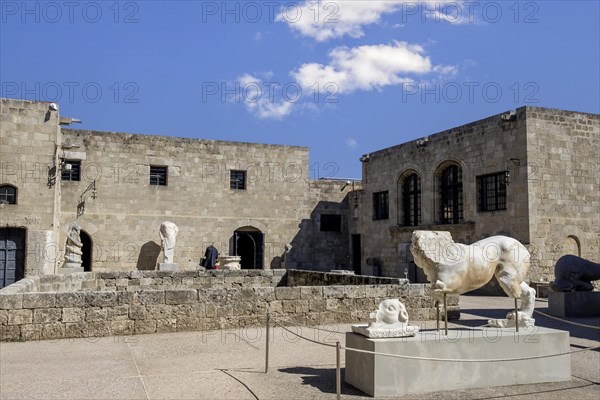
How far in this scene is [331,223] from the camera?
84.9ft

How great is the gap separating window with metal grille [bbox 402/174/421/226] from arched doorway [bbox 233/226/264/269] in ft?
21.3

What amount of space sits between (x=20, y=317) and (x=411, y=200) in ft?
53.8

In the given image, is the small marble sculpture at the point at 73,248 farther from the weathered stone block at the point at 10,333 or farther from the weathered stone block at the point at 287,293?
the weathered stone block at the point at 287,293

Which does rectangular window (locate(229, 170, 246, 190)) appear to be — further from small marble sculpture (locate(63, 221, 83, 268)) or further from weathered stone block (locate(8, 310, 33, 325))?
weathered stone block (locate(8, 310, 33, 325))

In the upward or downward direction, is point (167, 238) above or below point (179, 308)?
above

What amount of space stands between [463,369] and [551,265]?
12380 mm

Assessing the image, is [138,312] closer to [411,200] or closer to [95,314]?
[95,314]

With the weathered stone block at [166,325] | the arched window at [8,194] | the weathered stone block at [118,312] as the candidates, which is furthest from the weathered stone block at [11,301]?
the arched window at [8,194]

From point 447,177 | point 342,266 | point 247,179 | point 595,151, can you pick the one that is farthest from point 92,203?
point 595,151

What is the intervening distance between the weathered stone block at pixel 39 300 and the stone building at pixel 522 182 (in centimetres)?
1315

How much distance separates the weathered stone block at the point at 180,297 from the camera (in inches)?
341

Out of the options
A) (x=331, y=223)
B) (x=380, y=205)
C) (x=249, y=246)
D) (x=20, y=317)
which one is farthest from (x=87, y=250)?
(x=20, y=317)

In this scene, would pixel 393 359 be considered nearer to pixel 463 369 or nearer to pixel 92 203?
pixel 463 369

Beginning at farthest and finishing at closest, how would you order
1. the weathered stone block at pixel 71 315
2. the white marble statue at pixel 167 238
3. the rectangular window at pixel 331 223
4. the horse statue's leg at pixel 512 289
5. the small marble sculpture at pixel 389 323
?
1. the rectangular window at pixel 331 223
2. the white marble statue at pixel 167 238
3. the weathered stone block at pixel 71 315
4. the horse statue's leg at pixel 512 289
5. the small marble sculpture at pixel 389 323
